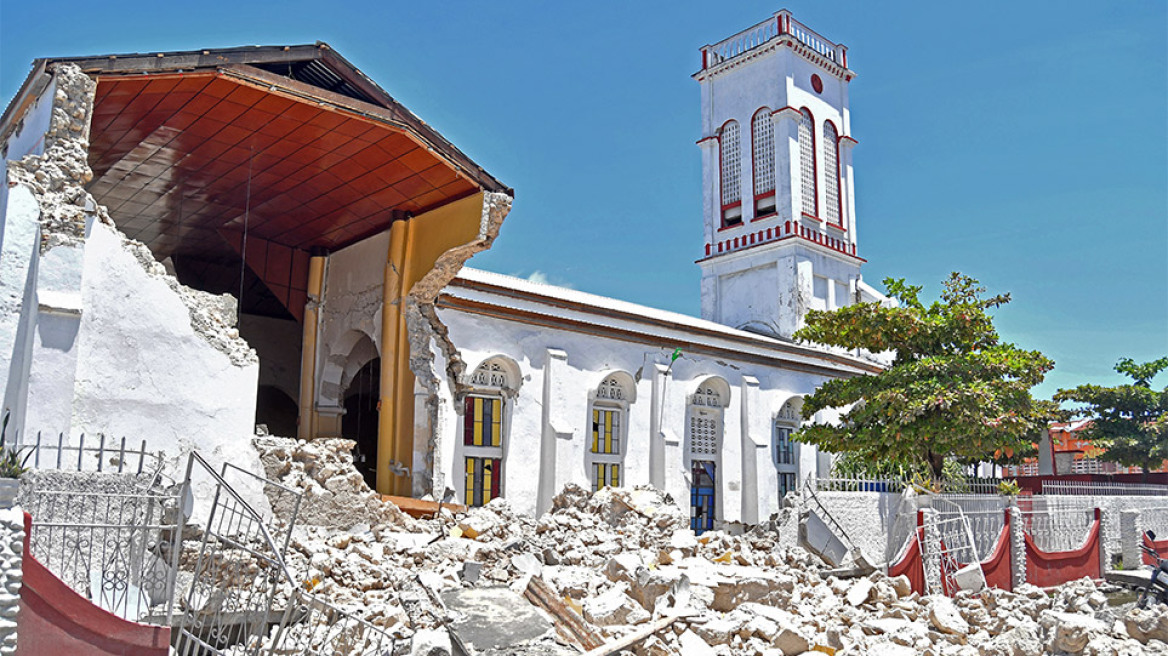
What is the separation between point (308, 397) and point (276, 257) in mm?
2946

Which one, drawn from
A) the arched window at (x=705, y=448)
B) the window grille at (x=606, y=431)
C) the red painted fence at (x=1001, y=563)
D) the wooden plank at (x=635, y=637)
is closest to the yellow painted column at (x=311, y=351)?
the window grille at (x=606, y=431)

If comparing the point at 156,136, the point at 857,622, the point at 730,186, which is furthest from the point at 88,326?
the point at 730,186

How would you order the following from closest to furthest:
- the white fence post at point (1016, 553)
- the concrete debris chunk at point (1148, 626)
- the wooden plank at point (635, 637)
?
the wooden plank at point (635, 637) → the concrete debris chunk at point (1148, 626) → the white fence post at point (1016, 553)

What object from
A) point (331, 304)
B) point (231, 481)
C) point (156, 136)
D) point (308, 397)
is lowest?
point (231, 481)

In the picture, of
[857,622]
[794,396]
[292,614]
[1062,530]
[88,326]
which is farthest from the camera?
[794,396]

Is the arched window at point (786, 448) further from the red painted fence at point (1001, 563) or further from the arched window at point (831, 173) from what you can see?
the arched window at point (831, 173)

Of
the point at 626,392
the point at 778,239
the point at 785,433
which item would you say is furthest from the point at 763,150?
the point at 626,392

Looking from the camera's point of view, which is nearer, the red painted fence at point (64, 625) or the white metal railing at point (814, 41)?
the red painted fence at point (64, 625)

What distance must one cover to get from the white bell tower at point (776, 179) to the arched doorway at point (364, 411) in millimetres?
15564

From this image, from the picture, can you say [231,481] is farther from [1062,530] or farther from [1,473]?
[1062,530]

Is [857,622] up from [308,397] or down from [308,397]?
down

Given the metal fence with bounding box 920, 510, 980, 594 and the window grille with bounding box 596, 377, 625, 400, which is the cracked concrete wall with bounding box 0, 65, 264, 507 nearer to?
the window grille with bounding box 596, 377, 625, 400

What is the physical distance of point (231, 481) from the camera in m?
12.4

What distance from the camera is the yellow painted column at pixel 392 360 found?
16781 mm
